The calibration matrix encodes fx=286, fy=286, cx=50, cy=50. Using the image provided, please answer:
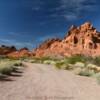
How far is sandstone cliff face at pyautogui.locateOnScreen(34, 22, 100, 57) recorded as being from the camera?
532 ft

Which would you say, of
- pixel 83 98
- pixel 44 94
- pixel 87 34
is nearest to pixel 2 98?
pixel 44 94

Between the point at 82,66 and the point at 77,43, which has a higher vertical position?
the point at 77,43

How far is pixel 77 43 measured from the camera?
173 metres

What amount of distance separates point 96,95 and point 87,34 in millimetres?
156863

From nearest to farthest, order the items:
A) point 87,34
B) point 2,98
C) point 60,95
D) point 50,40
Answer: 1. point 2,98
2. point 60,95
3. point 87,34
4. point 50,40

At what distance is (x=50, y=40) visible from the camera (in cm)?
19700

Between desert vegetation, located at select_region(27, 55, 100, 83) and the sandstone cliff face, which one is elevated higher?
the sandstone cliff face

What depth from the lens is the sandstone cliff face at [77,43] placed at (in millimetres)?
162250

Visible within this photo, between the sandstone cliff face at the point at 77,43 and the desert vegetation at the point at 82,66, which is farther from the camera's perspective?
the sandstone cliff face at the point at 77,43

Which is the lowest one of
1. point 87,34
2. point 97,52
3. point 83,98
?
point 83,98

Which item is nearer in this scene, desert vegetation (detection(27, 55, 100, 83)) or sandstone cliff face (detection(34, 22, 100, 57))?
desert vegetation (detection(27, 55, 100, 83))

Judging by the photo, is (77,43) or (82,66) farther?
(77,43)

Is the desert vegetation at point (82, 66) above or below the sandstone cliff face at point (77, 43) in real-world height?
below

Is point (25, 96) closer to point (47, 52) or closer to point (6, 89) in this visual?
point (6, 89)
